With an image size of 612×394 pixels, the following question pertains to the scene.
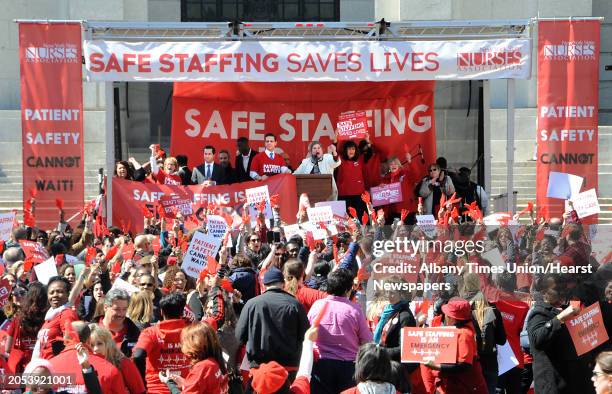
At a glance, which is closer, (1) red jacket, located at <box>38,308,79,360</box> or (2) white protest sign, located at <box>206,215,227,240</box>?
(1) red jacket, located at <box>38,308,79,360</box>

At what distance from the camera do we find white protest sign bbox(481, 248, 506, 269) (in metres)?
9.20

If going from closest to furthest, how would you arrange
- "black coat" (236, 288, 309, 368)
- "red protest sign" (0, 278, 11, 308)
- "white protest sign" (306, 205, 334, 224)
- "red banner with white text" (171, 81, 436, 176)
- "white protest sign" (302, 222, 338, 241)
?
"black coat" (236, 288, 309, 368)
"red protest sign" (0, 278, 11, 308)
"white protest sign" (302, 222, 338, 241)
"white protest sign" (306, 205, 334, 224)
"red banner with white text" (171, 81, 436, 176)

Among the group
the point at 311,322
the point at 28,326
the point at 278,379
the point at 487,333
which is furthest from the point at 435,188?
the point at 278,379

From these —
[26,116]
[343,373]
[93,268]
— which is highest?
[26,116]

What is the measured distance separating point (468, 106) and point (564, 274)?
11966 mm

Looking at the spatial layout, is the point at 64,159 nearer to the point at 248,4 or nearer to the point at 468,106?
the point at 468,106

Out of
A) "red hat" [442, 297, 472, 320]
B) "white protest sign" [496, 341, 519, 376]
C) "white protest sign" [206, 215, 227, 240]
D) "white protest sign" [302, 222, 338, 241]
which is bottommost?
"white protest sign" [496, 341, 519, 376]

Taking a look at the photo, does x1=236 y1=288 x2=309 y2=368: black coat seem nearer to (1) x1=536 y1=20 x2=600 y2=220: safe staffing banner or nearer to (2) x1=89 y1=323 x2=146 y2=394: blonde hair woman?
(2) x1=89 y1=323 x2=146 y2=394: blonde hair woman

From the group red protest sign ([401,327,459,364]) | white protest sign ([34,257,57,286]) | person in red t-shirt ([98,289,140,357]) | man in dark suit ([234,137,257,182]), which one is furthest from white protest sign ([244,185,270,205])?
red protest sign ([401,327,459,364])

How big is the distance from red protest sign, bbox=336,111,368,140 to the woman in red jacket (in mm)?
438

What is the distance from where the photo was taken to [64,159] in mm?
17859

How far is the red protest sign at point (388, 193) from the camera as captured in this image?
18.5 metres

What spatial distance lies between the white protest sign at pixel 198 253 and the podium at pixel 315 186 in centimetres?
688

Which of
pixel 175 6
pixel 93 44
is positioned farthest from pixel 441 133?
pixel 175 6
